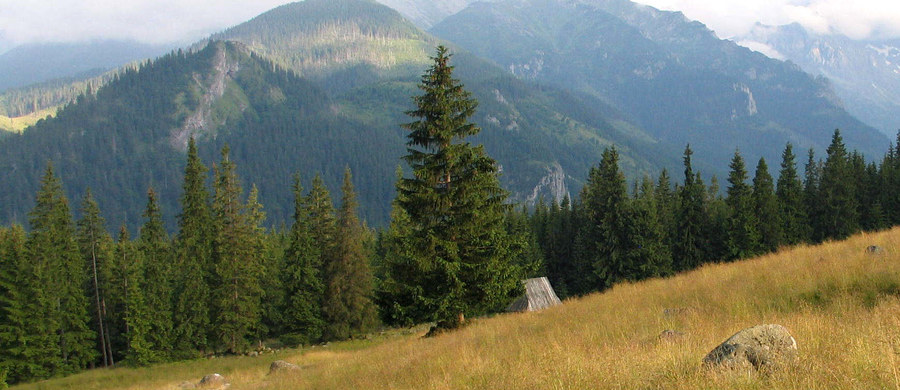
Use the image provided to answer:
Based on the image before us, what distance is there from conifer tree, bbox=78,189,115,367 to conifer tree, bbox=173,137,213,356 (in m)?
5.73

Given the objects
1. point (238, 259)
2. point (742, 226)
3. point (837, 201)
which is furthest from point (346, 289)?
point (837, 201)

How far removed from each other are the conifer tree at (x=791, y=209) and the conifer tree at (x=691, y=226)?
7055 millimetres

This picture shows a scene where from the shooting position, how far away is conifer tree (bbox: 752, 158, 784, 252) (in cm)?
4753

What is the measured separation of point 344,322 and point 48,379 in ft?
71.1

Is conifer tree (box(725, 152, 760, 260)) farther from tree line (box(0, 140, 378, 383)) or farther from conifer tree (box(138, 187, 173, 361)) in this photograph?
conifer tree (box(138, 187, 173, 361))

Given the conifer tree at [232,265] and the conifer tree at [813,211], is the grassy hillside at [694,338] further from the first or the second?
the conifer tree at [813,211]

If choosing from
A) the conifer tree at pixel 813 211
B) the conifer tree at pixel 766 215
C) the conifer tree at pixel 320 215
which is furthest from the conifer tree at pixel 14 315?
the conifer tree at pixel 813 211

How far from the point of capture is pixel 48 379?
130 ft

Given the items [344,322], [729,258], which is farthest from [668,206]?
[344,322]

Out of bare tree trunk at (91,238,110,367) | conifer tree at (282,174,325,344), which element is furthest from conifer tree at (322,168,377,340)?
bare tree trunk at (91,238,110,367)

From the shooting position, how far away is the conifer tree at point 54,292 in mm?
40469

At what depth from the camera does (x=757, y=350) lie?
6.20 m

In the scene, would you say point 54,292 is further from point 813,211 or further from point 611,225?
point 813,211

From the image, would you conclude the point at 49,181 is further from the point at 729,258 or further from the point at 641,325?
the point at 729,258
